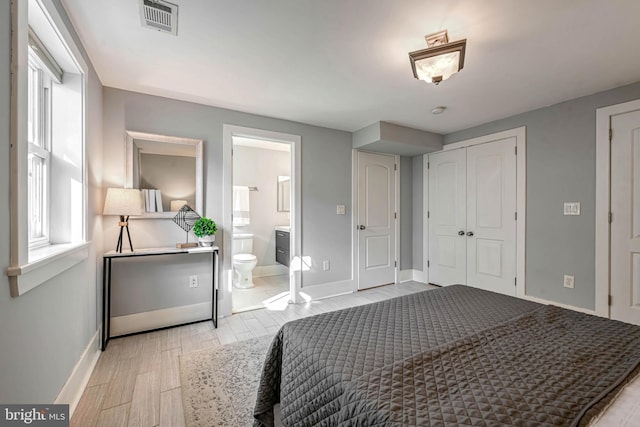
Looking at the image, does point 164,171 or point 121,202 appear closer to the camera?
point 121,202

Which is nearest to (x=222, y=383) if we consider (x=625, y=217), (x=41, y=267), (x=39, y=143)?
(x=41, y=267)

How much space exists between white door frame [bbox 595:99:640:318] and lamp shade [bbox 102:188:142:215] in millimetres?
4247

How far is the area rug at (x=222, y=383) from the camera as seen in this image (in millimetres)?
1529

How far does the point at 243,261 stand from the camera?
396 cm

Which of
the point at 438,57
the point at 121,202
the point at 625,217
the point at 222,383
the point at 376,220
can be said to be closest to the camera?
the point at 438,57

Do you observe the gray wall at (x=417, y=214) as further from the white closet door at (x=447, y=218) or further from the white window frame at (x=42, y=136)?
the white window frame at (x=42, y=136)

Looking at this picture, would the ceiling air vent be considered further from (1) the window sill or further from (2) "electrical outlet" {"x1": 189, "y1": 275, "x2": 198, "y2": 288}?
(2) "electrical outlet" {"x1": 189, "y1": 275, "x2": 198, "y2": 288}

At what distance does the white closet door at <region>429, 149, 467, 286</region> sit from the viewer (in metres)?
3.84

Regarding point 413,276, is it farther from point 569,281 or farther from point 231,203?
point 231,203

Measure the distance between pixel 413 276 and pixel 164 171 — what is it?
387 centimetres

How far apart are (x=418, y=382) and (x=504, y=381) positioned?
0.27 m

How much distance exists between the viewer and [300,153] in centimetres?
347

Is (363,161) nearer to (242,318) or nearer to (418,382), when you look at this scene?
(242,318)

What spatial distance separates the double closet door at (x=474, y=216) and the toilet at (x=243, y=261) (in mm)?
2776
